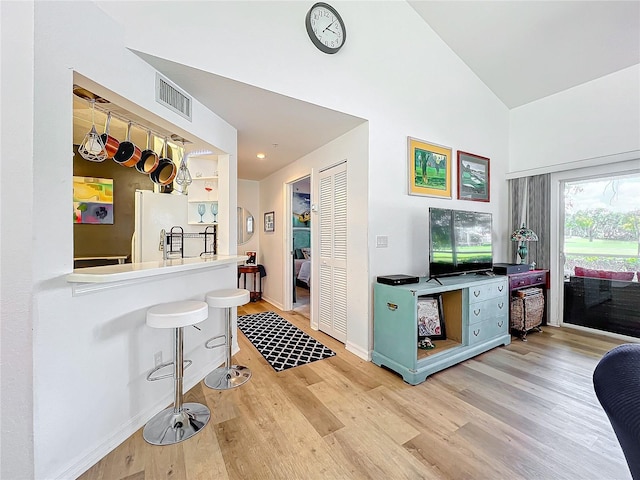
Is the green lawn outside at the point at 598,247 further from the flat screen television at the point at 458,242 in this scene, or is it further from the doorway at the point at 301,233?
the doorway at the point at 301,233

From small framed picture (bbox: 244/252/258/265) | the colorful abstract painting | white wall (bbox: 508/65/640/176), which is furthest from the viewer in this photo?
small framed picture (bbox: 244/252/258/265)

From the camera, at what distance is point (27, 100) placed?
1.71ft

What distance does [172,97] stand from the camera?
2057 millimetres

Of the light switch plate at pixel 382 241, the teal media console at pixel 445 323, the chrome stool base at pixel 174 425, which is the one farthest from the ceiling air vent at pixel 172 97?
the teal media console at pixel 445 323

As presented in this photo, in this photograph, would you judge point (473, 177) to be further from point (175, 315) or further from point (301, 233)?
point (301, 233)

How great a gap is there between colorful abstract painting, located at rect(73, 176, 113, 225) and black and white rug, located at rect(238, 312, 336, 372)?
2.80m

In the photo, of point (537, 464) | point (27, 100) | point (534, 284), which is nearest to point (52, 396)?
point (27, 100)

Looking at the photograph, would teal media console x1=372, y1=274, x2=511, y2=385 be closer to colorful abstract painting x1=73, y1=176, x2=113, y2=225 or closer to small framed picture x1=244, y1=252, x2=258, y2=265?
small framed picture x1=244, y1=252, x2=258, y2=265

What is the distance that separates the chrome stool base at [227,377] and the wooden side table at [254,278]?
2.24 meters

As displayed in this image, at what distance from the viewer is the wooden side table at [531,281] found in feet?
11.0

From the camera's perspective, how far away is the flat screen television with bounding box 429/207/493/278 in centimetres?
272

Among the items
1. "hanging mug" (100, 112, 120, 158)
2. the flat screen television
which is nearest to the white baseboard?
the flat screen television

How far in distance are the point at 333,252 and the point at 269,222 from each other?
6.46 feet

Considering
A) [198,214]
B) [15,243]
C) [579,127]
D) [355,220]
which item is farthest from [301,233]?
[15,243]
